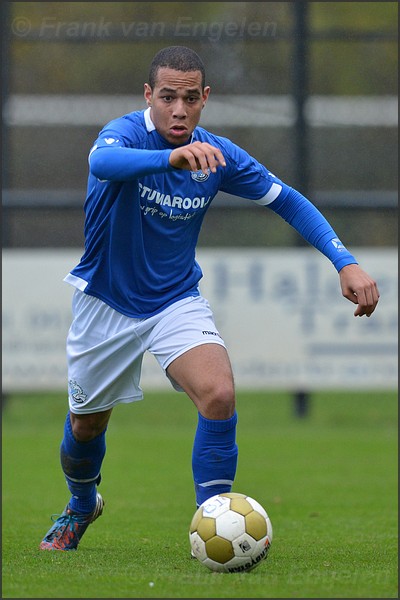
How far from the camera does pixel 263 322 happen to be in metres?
12.2

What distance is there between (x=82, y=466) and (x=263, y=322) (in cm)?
679

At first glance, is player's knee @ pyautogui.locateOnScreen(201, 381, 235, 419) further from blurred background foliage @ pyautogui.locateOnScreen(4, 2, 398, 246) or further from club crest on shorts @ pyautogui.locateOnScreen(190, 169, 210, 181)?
blurred background foliage @ pyautogui.locateOnScreen(4, 2, 398, 246)

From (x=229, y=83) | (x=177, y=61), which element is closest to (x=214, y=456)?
(x=177, y=61)

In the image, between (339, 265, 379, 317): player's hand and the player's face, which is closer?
(339, 265, 379, 317): player's hand

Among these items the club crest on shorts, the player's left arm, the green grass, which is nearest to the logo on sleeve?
the player's left arm

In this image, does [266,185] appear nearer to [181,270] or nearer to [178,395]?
[181,270]

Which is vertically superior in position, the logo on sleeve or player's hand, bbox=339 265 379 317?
the logo on sleeve

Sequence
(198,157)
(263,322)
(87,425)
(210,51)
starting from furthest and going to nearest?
(210,51) < (263,322) < (87,425) < (198,157)

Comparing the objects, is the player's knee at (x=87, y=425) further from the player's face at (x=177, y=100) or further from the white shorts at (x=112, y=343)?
the player's face at (x=177, y=100)

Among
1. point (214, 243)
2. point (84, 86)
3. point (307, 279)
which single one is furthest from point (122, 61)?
point (307, 279)

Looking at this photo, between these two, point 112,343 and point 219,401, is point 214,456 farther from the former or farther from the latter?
point 112,343

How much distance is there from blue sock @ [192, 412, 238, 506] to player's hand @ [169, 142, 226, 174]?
45.1 inches

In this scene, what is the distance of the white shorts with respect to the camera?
5.17 m

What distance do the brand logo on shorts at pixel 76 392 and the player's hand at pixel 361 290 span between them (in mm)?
1412
